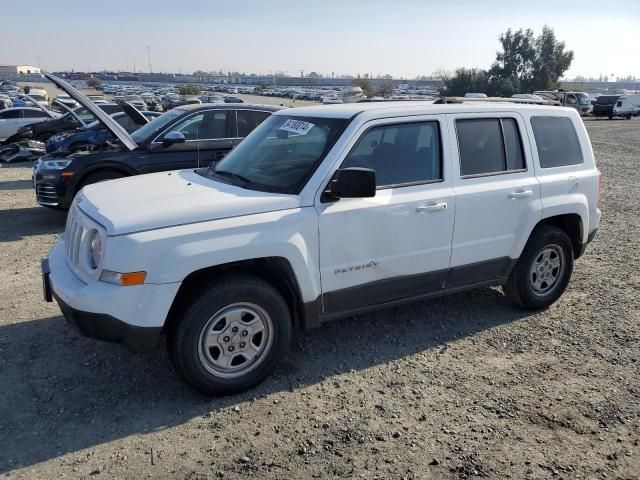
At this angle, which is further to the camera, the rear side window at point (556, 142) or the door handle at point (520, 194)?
the rear side window at point (556, 142)

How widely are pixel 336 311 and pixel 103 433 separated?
1706mm

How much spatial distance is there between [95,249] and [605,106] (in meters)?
42.3

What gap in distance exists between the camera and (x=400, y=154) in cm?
421

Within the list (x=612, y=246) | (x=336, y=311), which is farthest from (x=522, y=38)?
(x=336, y=311)

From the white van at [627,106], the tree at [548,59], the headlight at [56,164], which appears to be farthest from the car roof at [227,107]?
the tree at [548,59]

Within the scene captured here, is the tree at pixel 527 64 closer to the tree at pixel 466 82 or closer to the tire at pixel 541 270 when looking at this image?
the tree at pixel 466 82

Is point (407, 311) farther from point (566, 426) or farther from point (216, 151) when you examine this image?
point (216, 151)

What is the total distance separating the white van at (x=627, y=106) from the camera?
38750mm

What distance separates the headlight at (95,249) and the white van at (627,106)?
42.5 metres

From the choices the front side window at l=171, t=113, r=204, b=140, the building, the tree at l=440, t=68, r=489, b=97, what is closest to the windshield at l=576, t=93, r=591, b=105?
the tree at l=440, t=68, r=489, b=97

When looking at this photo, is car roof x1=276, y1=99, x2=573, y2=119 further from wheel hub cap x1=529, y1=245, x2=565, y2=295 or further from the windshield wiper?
wheel hub cap x1=529, y1=245, x2=565, y2=295

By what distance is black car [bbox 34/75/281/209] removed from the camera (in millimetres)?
7910

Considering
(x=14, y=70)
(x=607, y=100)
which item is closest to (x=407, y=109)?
(x=607, y=100)

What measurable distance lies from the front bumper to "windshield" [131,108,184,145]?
18.0 feet
